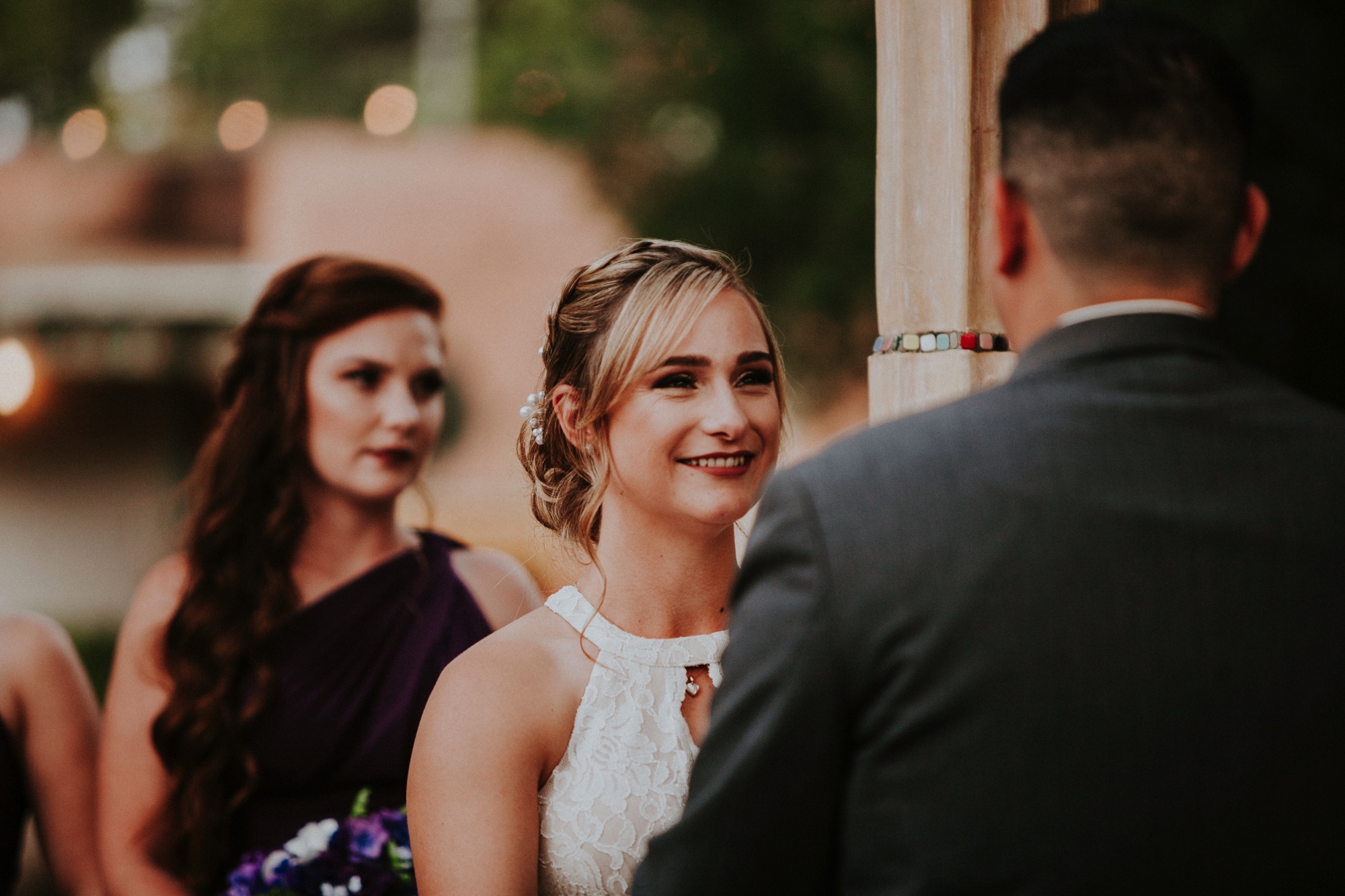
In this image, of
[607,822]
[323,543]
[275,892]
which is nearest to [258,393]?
[323,543]

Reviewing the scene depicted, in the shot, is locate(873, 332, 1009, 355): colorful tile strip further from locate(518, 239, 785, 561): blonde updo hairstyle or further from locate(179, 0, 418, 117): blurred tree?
locate(179, 0, 418, 117): blurred tree

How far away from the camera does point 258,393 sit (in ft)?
10.7

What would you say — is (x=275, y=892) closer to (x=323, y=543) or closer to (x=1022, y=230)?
(x=323, y=543)

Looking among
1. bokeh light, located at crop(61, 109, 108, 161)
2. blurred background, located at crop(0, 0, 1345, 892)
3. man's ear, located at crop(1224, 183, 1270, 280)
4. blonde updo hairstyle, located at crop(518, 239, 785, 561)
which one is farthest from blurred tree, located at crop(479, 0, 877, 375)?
man's ear, located at crop(1224, 183, 1270, 280)

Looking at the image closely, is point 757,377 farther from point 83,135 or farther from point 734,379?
point 83,135

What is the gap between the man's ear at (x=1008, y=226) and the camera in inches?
50.3

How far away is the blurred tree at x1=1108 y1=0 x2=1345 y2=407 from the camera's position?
23.7ft

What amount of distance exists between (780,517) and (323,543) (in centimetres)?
228

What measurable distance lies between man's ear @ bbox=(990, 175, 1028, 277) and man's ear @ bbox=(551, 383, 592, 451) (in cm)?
108

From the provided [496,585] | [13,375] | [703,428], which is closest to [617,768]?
[703,428]

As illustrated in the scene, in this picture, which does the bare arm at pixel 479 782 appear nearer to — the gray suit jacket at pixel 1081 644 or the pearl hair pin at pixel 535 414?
the pearl hair pin at pixel 535 414

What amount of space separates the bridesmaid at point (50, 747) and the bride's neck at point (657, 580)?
4.63ft

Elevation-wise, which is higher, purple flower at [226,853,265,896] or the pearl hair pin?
the pearl hair pin

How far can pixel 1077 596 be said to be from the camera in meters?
1.15
